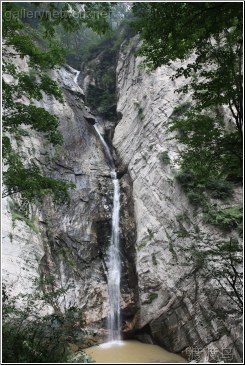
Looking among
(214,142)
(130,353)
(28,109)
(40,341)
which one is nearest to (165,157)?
(130,353)

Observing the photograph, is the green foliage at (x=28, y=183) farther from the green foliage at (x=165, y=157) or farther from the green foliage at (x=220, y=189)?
the green foliage at (x=165, y=157)

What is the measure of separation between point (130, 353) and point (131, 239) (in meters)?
4.98

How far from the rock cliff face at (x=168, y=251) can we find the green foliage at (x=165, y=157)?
13 cm

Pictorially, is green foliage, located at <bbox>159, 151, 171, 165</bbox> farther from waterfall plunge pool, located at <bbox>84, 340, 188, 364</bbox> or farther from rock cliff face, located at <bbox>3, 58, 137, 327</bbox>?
waterfall plunge pool, located at <bbox>84, 340, 188, 364</bbox>

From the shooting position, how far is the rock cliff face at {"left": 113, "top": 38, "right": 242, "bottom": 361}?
8.91 metres

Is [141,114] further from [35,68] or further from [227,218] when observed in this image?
[35,68]

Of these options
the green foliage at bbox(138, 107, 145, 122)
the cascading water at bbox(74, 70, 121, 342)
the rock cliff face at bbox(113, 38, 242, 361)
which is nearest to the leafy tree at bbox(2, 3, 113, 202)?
the rock cliff face at bbox(113, 38, 242, 361)

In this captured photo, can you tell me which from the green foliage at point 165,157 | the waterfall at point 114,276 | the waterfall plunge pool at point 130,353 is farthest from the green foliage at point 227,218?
the waterfall at point 114,276

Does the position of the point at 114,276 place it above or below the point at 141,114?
below

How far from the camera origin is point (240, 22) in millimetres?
4844

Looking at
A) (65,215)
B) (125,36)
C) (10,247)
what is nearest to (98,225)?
(65,215)

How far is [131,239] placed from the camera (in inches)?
552

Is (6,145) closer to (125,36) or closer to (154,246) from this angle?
(154,246)

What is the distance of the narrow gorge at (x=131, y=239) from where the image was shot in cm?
891
